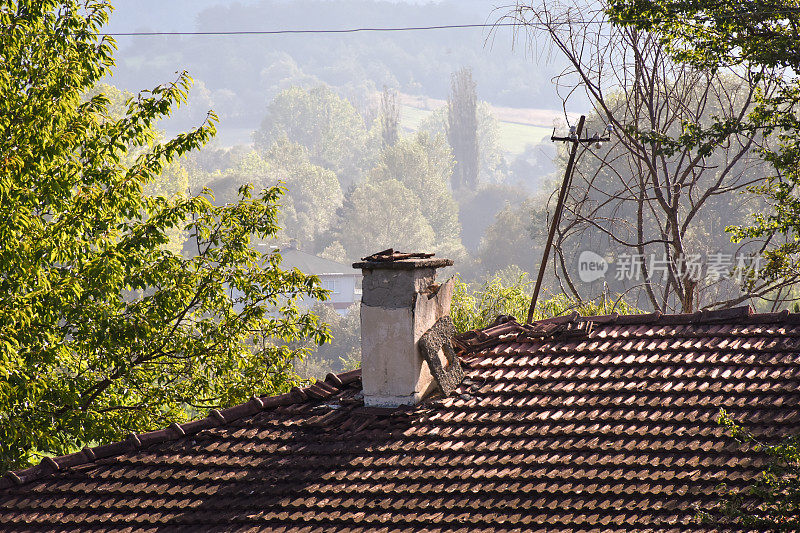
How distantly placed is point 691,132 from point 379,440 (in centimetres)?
449

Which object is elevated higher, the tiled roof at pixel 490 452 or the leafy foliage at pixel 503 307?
the tiled roof at pixel 490 452

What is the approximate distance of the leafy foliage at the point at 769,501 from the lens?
470cm

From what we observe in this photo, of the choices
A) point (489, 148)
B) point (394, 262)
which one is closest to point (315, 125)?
point (489, 148)

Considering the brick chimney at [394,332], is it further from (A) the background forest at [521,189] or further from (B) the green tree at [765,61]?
(A) the background forest at [521,189]

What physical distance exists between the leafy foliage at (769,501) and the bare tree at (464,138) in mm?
129903

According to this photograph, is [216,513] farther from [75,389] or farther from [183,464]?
[75,389]

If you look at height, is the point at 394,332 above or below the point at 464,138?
below

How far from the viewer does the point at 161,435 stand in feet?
22.1

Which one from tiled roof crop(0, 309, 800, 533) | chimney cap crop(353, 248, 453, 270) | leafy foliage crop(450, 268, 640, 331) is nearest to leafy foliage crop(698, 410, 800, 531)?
tiled roof crop(0, 309, 800, 533)

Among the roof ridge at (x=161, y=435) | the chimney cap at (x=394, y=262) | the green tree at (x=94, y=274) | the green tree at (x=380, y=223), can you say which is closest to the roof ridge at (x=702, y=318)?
the chimney cap at (x=394, y=262)

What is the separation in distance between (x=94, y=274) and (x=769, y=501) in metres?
8.94

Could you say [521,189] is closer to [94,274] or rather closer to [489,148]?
[489,148]

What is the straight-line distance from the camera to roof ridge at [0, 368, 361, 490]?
6.57 metres

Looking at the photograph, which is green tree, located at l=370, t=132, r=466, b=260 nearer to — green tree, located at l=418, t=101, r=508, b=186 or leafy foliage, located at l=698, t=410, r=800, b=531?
green tree, located at l=418, t=101, r=508, b=186
